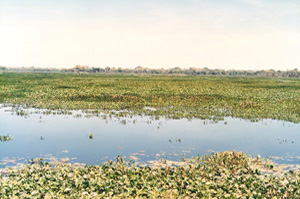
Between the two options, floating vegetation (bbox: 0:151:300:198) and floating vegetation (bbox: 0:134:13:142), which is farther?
floating vegetation (bbox: 0:134:13:142)

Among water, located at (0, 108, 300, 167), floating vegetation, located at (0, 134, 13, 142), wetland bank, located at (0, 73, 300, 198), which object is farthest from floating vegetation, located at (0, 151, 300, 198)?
floating vegetation, located at (0, 134, 13, 142)

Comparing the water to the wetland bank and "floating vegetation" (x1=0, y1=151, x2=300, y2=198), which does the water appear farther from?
"floating vegetation" (x1=0, y1=151, x2=300, y2=198)

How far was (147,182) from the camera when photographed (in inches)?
364

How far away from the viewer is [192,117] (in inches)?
881

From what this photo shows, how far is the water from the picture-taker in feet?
43.4

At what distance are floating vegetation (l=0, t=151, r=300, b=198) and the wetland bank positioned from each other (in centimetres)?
3

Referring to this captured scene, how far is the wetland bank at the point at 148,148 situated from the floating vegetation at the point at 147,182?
3cm

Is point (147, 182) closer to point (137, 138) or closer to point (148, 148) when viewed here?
point (148, 148)

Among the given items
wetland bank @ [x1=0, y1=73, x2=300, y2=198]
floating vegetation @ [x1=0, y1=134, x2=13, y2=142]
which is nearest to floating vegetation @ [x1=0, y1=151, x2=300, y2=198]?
wetland bank @ [x1=0, y1=73, x2=300, y2=198]

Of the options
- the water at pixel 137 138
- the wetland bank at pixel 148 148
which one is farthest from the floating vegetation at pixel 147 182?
the water at pixel 137 138

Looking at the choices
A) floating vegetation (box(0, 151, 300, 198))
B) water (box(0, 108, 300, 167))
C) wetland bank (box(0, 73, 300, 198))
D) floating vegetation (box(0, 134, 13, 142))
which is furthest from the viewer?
floating vegetation (box(0, 134, 13, 142))

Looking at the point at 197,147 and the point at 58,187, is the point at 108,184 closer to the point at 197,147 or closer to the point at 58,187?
the point at 58,187

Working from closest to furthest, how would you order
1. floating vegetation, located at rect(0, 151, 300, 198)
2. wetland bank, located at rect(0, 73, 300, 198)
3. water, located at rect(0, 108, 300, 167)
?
floating vegetation, located at rect(0, 151, 300, 198) → wetland bank, located at rect(0, 73, 300, 198) → water, located at rect(0, 108, 300, 167)

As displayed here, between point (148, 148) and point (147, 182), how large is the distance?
5.11 meters
